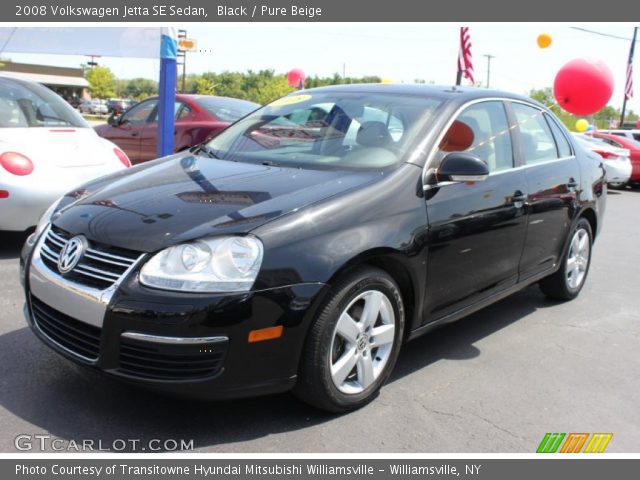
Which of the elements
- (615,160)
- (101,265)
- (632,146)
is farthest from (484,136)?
(632,146)

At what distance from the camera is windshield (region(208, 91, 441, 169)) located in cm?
353

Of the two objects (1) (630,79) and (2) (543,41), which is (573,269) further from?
(1) (630,79)

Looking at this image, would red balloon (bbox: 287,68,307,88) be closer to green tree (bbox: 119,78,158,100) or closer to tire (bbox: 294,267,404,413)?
tire (bbox: 294,267,404,413)

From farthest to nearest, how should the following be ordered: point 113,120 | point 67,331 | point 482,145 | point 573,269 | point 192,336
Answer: point 113,120, point 573,269, point 482,145, point 67,331, point 192,336

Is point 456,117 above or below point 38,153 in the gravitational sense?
above

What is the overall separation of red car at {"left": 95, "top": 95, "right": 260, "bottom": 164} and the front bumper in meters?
5.83

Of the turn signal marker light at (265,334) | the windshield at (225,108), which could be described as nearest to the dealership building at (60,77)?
the windshield at (225,108)

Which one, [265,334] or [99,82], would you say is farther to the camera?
[99,82]

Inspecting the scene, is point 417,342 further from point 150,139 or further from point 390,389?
point 150,139

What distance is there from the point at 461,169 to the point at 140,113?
7.17 m

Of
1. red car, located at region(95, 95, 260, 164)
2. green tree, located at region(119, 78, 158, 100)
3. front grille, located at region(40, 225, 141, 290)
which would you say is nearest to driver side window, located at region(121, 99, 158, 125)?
red car, located at region(95, 95, 260, 164)

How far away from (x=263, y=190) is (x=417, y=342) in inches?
66.2

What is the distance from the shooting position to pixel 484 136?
13.1ft

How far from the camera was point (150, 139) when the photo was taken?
9180 mm
